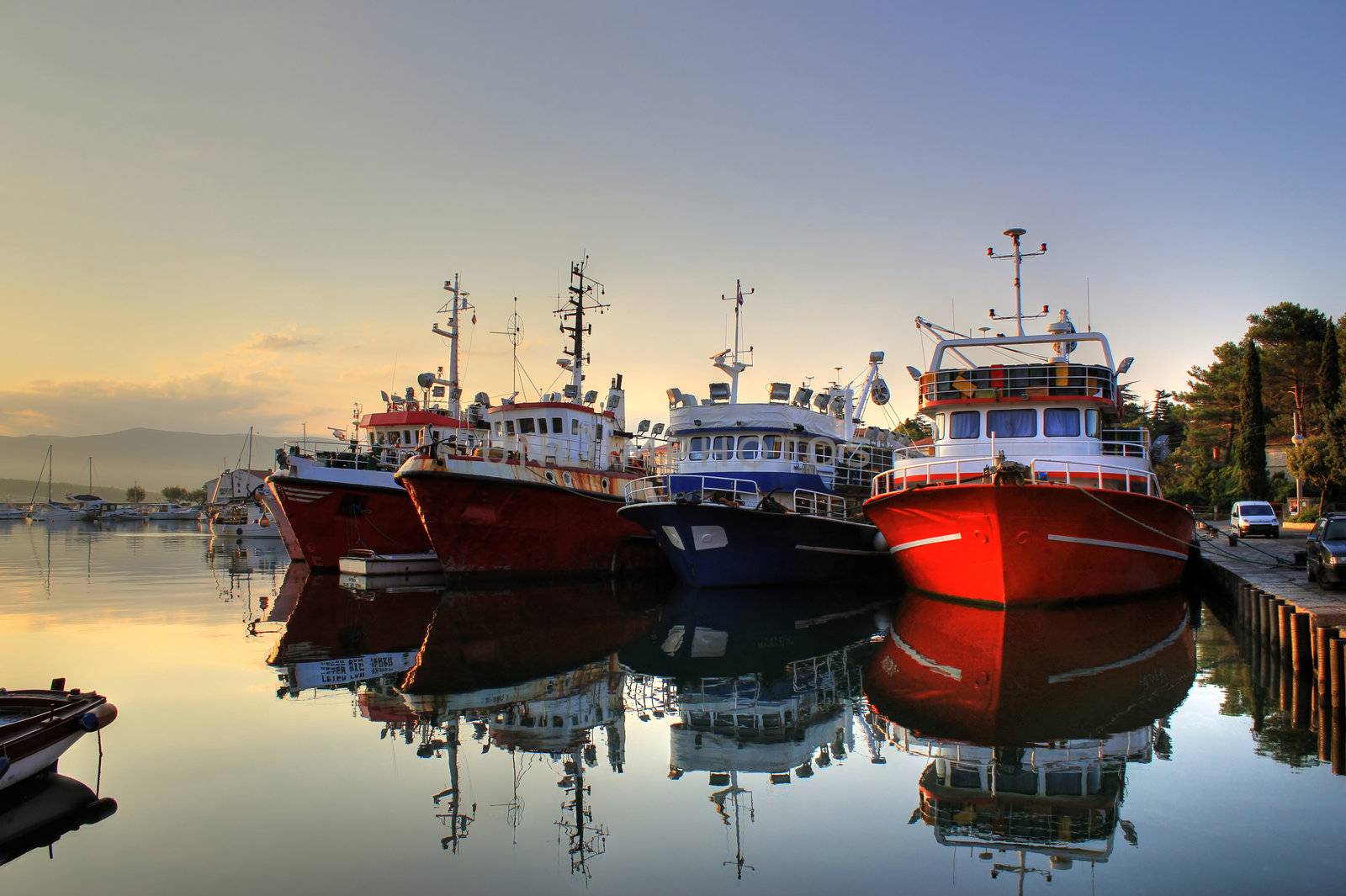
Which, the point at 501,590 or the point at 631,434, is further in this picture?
the point at 631,434

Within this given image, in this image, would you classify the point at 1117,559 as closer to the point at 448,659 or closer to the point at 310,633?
the point at 448,659

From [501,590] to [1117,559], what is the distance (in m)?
13.7

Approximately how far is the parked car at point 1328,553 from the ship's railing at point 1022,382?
4856mm

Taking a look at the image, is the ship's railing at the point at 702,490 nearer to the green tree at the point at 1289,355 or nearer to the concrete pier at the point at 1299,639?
the concrete pier at the point at 1299,639

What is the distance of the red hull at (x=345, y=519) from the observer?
27438 millimetres

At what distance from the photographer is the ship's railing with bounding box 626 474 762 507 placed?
21.7 m

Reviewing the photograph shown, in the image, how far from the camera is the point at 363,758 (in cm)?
953

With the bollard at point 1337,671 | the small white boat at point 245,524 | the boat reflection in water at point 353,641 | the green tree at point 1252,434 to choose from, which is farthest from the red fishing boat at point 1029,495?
the small white boat at point 245,524

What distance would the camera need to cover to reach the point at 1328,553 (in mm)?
13617

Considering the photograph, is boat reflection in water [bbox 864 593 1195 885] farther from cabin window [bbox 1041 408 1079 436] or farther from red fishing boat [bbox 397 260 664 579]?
red fishing boat [bbox 397 260 664 579]

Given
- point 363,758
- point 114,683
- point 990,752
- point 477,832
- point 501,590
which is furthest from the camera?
point 501,590

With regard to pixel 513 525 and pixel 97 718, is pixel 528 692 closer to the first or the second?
pixel 97 718

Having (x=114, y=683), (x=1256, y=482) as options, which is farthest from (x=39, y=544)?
(x=1256, y=482)

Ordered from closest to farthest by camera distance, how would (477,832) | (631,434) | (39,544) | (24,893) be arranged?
1. (24,893)
2. (477,832)
3. (631,434)
4. (39,544)
